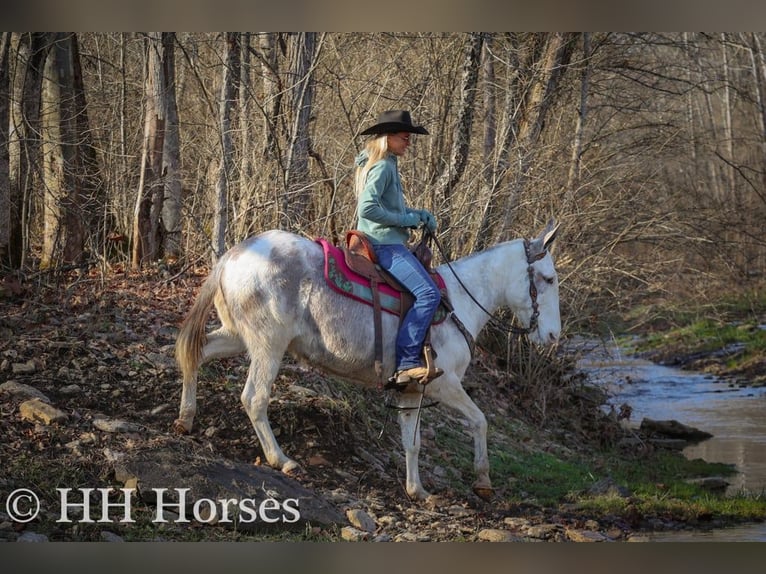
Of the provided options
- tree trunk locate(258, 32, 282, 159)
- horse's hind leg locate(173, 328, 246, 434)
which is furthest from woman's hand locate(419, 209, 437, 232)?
tree trunk locate(258, 32, 282, 159)

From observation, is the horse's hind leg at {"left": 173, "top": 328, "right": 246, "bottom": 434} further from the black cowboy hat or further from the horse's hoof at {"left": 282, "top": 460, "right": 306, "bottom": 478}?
the black cowboy hat

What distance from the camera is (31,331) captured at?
8289 mm

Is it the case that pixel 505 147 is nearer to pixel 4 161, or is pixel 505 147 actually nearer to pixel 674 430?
pixel 674 430

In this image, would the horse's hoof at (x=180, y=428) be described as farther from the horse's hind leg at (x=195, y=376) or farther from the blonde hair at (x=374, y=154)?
the blonde hair at (x=374, y=154)

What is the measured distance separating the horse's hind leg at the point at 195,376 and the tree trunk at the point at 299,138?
242 cm

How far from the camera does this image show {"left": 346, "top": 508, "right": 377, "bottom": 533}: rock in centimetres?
660

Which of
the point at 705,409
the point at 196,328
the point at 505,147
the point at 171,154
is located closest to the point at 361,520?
the point at 196,328

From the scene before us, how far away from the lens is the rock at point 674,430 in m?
11.4

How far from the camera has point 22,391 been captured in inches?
287

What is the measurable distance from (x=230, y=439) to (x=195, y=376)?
56 centimetres

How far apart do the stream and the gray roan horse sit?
1.90 metres

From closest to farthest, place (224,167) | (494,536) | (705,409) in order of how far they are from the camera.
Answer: (494,536) → (224,167) → (705,409)

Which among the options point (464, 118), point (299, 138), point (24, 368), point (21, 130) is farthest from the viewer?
point (464, 118)
